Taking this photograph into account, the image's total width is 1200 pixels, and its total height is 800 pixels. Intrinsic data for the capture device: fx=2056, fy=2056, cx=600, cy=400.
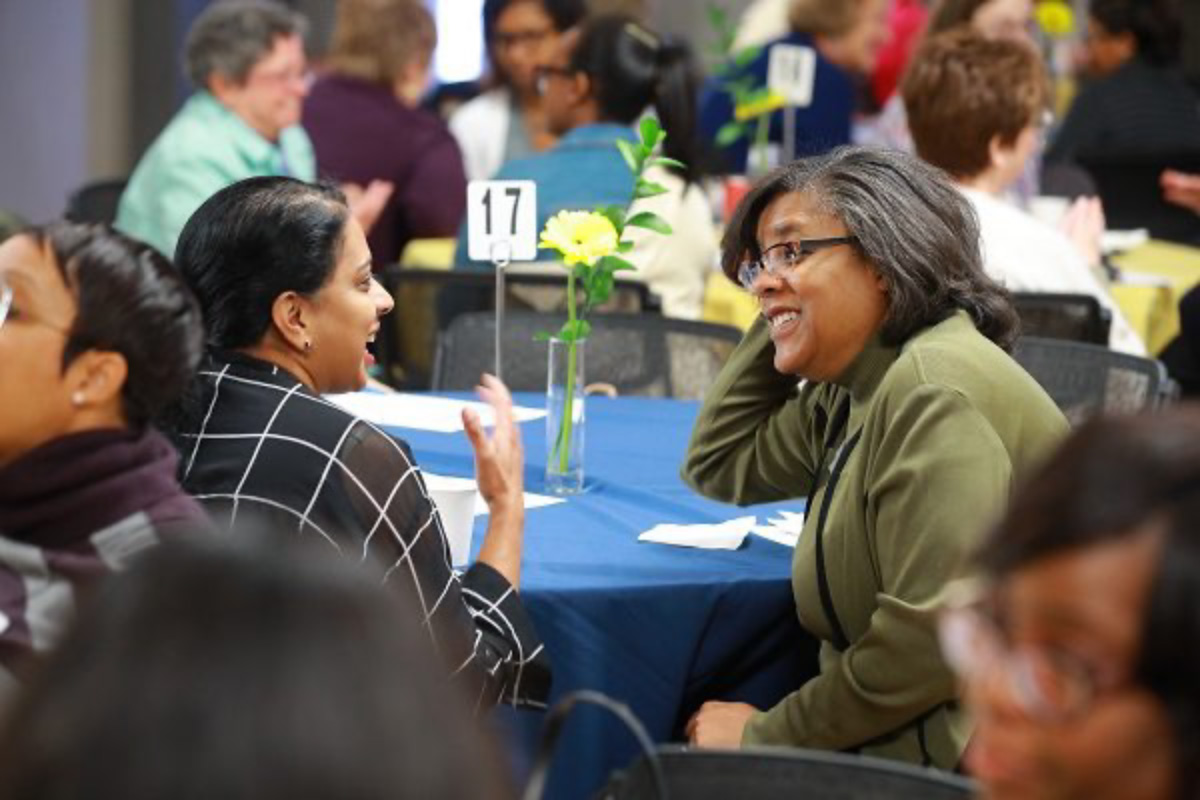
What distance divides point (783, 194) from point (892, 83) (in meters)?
5.87

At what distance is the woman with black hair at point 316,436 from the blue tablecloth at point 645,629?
128 millimetres

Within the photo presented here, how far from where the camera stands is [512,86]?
6984mm

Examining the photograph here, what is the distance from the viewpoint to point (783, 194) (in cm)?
275

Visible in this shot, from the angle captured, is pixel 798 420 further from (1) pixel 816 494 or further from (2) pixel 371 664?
(2) pixel 371 664

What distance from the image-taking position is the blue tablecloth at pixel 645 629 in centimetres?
265

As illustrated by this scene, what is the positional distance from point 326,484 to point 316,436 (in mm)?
60

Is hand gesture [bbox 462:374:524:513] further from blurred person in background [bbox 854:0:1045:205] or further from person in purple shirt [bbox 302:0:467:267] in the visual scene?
blurred person in background [bbox 854:0:1045:205]

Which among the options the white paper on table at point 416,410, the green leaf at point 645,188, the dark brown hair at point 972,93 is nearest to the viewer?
the green leaf at point 645,188

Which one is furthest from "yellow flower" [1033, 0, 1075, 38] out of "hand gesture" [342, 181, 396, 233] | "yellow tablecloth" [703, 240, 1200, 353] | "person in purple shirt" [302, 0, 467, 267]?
"hand gesture" [342, 181, 396, 233]

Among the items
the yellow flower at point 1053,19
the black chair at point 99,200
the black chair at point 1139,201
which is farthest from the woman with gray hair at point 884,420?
the yellow flower at point 1053,19

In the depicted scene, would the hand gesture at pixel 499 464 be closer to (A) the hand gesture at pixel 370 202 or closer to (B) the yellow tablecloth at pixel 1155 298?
(B) the yellow tablecloth at pixel 1155 298

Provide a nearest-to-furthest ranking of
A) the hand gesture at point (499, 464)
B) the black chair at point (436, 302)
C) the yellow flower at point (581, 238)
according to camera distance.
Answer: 1. the hand gesture at point (499, 464)
2. the yellow flower at point (581, 238)
3. the black chair at point (436, 302)

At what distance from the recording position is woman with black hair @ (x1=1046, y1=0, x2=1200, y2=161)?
740cm

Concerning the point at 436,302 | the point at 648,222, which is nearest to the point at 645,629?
the point at 648,222
